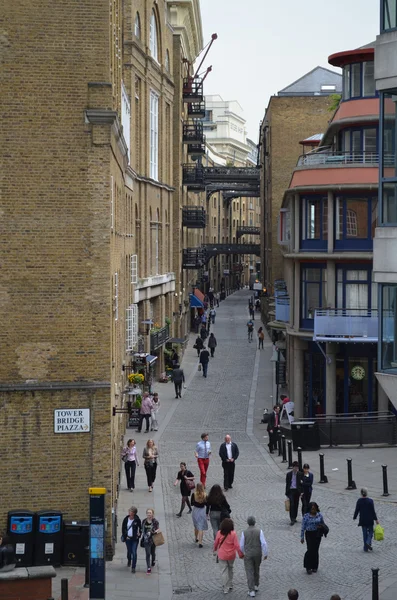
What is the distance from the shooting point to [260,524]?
21.3m

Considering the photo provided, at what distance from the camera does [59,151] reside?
1883 centimetres

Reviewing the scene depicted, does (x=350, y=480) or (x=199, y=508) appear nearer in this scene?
(x=199, y=508)

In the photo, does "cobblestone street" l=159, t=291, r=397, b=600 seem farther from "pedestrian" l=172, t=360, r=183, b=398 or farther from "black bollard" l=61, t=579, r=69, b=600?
"black bollard" l=61, t=579, r=69, b=600

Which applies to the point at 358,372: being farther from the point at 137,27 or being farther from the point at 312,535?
the point at 312,535

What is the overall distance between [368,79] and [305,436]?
40.7 feet

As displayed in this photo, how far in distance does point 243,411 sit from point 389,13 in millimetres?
22160

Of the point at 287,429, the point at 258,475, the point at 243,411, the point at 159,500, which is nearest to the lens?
the point at 159,500

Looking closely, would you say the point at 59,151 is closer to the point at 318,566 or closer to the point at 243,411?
the point at 318,566

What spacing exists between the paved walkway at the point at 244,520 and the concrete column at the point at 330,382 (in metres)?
2.26

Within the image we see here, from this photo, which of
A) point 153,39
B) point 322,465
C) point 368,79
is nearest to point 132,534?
point 322,465

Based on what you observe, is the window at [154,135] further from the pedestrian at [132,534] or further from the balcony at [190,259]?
the pedestrian at [132,534]

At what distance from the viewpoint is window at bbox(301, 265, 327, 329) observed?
3491 cm

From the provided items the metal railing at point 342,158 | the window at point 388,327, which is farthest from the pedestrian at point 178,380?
the window at point 388,327

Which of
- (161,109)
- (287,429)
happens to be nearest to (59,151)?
(287,429)
